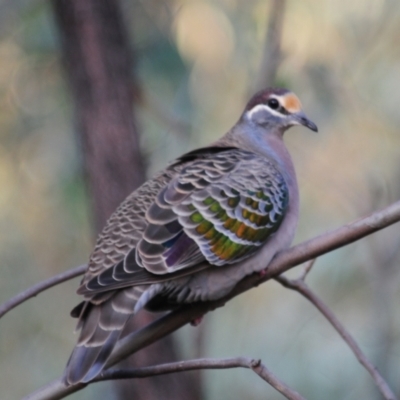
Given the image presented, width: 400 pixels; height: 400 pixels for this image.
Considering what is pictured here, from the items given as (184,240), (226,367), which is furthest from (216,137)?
(226,367)

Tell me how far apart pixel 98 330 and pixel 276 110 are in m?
1.67

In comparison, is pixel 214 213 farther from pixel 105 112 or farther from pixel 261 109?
pixel 105 112

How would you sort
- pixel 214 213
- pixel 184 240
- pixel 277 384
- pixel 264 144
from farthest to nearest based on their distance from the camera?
pixel 264 144 < pixel 214 213 < pixel 184 240 < pixel 277 384

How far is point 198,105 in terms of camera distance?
675 cm

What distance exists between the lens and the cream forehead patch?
3.91 metres

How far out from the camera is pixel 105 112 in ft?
15.7

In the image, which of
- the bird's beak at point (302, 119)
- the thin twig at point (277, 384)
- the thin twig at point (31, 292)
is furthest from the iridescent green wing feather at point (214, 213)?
the thin twig at point (277, 384)

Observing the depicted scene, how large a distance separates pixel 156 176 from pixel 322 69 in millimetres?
3409

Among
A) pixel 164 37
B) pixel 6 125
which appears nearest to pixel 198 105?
pixel 164 37

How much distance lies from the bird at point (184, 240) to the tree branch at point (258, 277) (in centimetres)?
5

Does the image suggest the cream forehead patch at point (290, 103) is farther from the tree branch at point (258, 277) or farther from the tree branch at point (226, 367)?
the tree branch at point (226, 367)

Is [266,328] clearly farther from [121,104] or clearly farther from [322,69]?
[121,104]

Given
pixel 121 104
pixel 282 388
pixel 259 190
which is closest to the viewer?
pixel 282 388

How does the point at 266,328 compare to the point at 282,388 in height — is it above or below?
below
